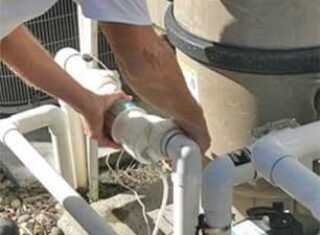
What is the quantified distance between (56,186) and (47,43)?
983 millimetres

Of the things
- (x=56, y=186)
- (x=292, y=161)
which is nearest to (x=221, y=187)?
(x=292, y=161)

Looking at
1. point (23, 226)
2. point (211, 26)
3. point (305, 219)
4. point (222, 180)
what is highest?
point (211, 26)

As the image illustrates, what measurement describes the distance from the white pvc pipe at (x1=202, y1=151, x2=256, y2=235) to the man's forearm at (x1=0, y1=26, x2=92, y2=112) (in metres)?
0.33

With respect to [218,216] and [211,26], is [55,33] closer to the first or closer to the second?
[211,26]

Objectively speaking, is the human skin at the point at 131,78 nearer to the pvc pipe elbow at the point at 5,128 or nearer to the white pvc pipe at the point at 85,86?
the white pvc pipe at the point at 85,86

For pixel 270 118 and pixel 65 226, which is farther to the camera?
pixel 65 226

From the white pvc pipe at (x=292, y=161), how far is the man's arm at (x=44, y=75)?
0.34 meters

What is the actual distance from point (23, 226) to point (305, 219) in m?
0.84

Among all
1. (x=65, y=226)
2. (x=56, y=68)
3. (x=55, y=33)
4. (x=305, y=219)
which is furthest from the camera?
(x=55, y=33)

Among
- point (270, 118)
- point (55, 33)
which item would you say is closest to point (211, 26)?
point (270, 118)

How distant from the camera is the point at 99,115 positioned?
4.26ft

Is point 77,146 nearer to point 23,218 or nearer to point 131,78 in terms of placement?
point 23,218

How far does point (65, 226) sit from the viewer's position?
6.33 feet

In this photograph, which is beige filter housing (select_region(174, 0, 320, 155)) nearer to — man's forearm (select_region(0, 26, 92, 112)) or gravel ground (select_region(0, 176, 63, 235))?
man's forearm (select_region(0, 26, 92, 112))
